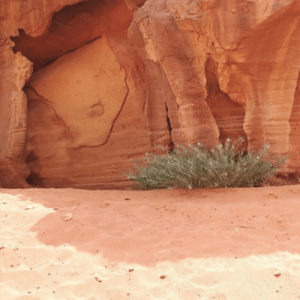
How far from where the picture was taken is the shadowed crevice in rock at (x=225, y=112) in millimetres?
5574

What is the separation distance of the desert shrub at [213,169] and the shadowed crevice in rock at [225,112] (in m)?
0.38

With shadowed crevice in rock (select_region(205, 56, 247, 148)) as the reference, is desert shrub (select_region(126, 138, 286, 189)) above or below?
below

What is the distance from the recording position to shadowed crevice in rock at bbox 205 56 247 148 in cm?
557

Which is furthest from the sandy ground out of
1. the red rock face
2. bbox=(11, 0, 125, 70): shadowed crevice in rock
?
bbox=(11, 0, 125, 70): shadowed crevice in rock

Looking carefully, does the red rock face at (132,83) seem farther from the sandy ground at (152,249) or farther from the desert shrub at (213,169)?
the sandy ground at (152,249)

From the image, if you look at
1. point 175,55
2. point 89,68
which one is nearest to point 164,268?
point 175,55

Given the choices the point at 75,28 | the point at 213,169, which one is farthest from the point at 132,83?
the point at 213,169

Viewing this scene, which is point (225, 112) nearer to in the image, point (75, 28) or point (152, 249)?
point (152, 249)

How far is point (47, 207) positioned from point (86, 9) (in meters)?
4.81

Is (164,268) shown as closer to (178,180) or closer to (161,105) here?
(178,180)

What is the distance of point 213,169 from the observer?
468 cm

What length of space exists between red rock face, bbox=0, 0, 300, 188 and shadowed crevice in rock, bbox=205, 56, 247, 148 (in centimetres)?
2

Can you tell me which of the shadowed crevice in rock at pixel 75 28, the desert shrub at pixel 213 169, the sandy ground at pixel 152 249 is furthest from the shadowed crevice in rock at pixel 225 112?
the shadowed crevice in rock at pixel 75 28

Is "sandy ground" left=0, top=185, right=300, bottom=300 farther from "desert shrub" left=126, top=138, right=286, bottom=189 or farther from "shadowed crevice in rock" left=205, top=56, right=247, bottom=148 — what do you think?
"shadowed crevice in rock" left=205, top=56, right=247, bottom=148
